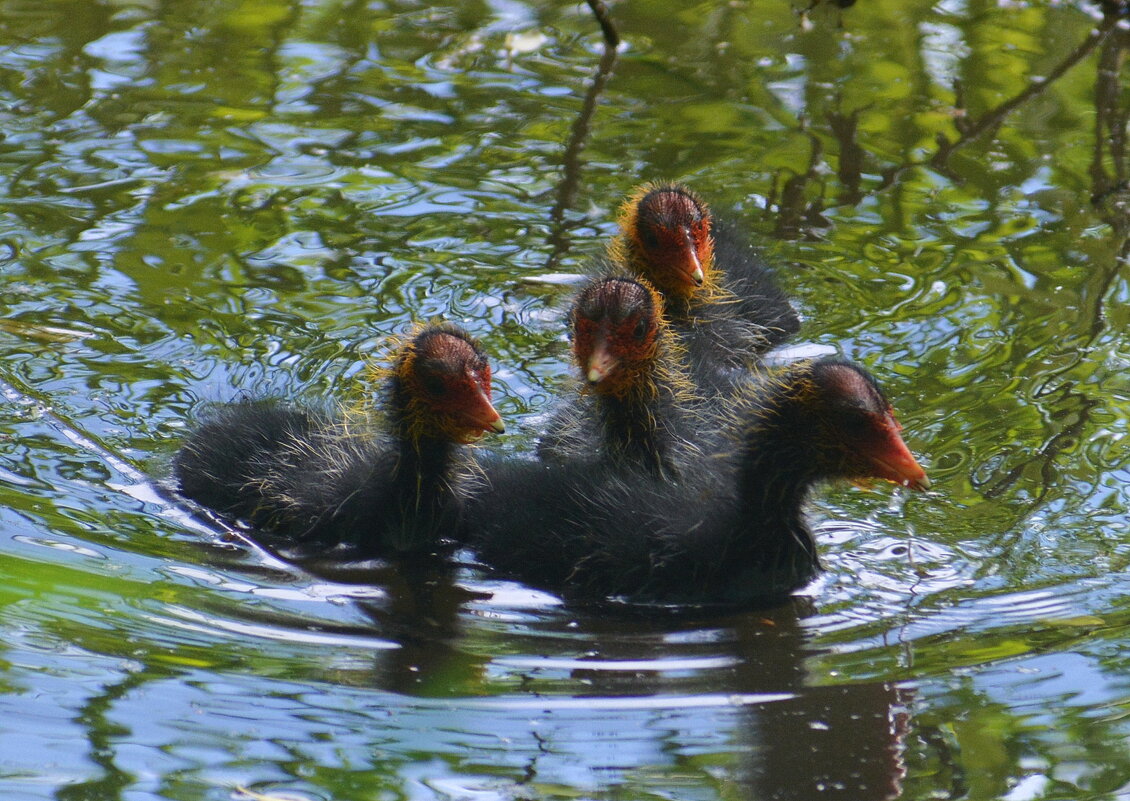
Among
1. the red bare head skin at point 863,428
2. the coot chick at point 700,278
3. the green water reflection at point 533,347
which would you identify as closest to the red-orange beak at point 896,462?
the red bare head skin at point 863,428

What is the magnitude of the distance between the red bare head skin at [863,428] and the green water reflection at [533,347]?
1.25ft

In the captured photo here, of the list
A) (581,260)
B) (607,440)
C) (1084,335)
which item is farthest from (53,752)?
(1084,335)

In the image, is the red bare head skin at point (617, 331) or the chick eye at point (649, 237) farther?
the chick eye at point (649, 237)

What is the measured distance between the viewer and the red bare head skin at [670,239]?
5.15 meters

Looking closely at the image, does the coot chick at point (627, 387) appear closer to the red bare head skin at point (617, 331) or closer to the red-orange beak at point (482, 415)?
the red bare head skin at point (617, 331)

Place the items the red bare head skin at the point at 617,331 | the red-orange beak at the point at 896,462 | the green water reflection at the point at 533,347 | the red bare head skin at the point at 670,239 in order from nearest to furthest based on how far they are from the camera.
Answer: the green water reflection at the point at 533,347, the red-orange beak at the point at 896,462, the red bare head skin at the point at 617,331, the red bare head skin at the point at 670,239

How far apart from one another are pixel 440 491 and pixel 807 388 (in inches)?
47.0

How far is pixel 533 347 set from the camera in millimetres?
5605

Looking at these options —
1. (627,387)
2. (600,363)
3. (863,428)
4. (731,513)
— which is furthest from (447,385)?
(863,428)

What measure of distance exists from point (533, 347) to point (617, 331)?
52.7 inches

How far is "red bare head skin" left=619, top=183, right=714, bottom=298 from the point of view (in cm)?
515

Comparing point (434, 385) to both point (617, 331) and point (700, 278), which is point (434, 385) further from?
point (700, 278)

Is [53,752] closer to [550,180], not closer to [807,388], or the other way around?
[807,388]

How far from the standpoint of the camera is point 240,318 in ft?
18.2
